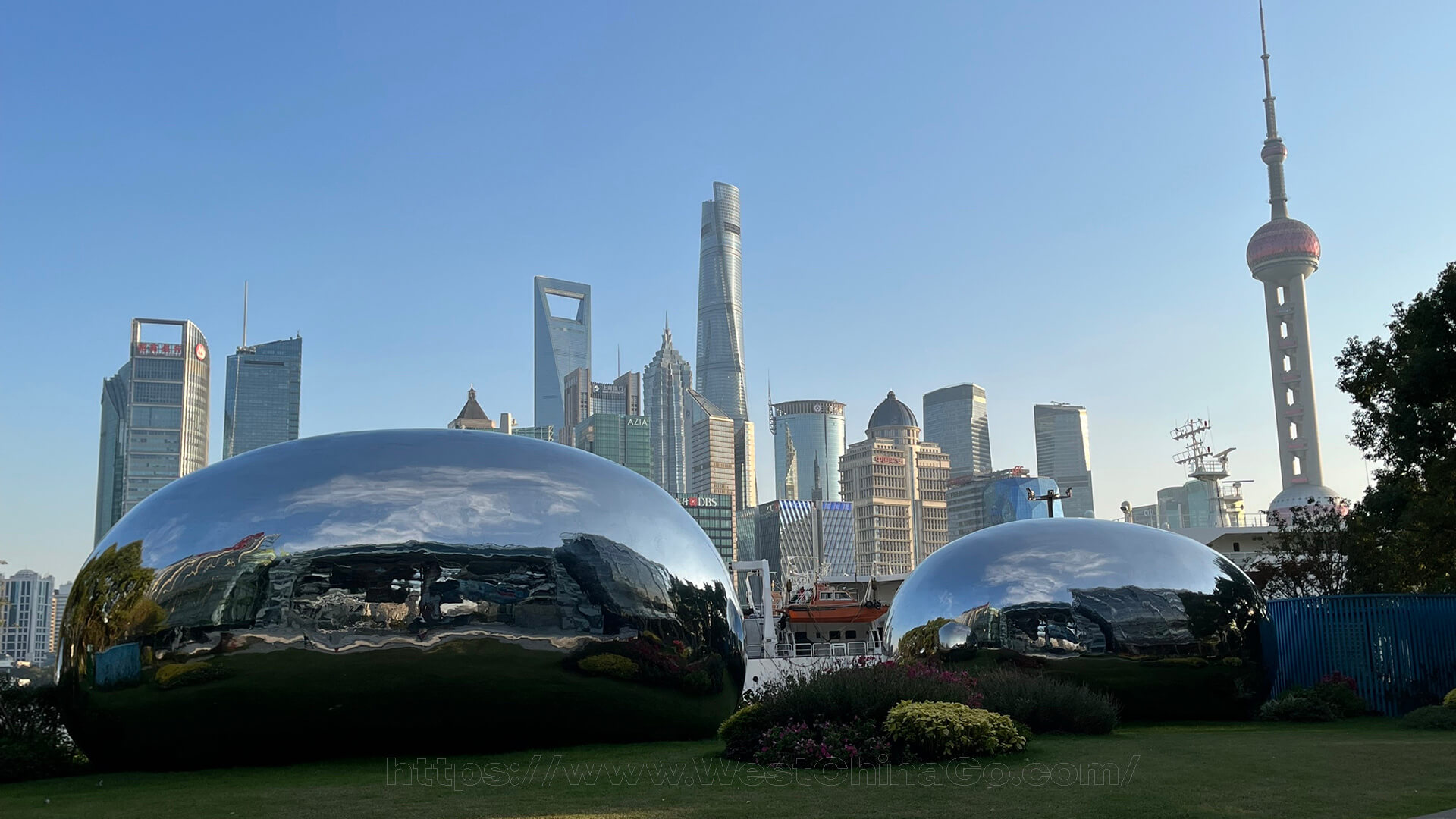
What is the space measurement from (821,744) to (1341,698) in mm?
12634

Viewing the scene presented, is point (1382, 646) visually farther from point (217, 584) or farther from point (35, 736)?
point (35, 736)

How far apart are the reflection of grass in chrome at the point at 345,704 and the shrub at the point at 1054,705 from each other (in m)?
6.13

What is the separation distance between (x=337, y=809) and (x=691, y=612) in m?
5.96

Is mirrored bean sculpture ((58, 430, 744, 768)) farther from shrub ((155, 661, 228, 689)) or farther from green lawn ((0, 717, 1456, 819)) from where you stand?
green lawn ((0, 717, 1456, 819))

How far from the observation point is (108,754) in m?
13.8

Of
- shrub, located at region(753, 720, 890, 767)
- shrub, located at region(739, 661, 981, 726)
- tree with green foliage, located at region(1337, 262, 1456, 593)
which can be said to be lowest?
shrub, located at region(753, 720, 890, 767)

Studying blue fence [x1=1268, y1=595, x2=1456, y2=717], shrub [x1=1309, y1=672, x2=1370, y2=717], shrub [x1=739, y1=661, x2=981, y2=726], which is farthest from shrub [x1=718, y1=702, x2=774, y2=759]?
blue fence [x1=1268, y1=595, x2=1456, y2=717]

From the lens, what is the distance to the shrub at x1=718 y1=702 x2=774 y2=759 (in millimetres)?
13484

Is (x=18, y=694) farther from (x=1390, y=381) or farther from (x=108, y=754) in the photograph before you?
(x=1390, y=381)

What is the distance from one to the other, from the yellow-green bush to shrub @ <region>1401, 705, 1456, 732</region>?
12599 millimetres

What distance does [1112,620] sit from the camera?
62.1ft

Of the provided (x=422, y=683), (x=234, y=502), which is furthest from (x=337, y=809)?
(x=234, y=502)

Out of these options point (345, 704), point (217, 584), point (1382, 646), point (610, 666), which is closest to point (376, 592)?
point (345, 704)

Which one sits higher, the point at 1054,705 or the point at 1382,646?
the point at 1382,646
